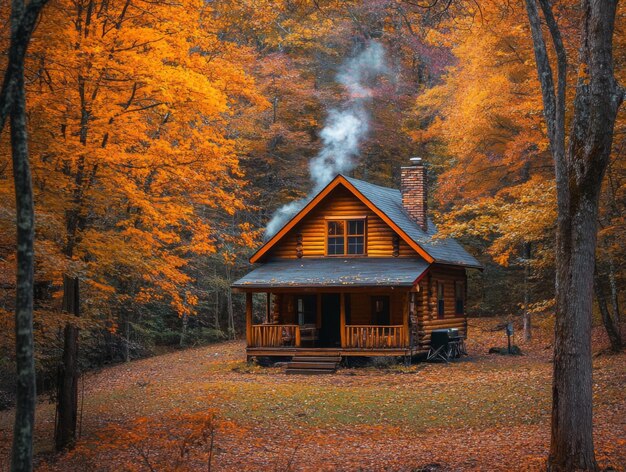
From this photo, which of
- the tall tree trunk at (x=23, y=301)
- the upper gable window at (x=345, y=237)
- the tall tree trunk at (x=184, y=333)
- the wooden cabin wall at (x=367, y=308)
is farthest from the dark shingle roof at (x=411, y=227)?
the tall tree trunk at (x=23, y=301)

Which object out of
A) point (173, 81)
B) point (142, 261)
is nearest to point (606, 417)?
point (142, 261)

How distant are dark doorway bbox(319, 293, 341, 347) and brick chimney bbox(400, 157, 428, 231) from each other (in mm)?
4623

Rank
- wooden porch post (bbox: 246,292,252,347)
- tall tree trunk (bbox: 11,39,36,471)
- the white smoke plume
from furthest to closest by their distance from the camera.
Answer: the white smoke plume → wooden porch post (bbox: 246,292,252,347) → tall tree trunk (bbox: 11,39,36,471)

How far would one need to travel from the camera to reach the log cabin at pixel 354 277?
23625 mm

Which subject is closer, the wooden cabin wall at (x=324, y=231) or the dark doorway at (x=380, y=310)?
the wooden cabin wall at (x=324, y=231)

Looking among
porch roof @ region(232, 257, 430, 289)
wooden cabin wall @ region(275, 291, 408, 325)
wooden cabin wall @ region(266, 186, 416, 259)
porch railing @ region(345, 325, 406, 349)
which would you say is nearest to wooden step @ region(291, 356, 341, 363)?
porch railing @ region(345, 325, 406, 349)

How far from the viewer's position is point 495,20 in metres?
23.2

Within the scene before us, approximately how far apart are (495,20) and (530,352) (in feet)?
39.6

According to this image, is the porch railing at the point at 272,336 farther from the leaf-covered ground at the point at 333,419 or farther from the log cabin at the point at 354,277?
the leaf-covered ground at the point at 333,419

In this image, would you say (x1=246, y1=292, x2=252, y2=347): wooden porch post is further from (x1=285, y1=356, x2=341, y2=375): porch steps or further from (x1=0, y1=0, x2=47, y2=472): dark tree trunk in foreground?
(x1=0, y1=0, x2=47, y2=472): dark tree trunk in foreground

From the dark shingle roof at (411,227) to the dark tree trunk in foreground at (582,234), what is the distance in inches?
526

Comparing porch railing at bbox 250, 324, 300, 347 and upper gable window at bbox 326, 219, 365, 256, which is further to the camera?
upper gable window at bbox 326, 219, 365, 256

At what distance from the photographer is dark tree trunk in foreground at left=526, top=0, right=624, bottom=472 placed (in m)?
8.83

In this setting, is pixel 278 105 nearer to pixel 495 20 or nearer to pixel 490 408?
pixel 495 20
